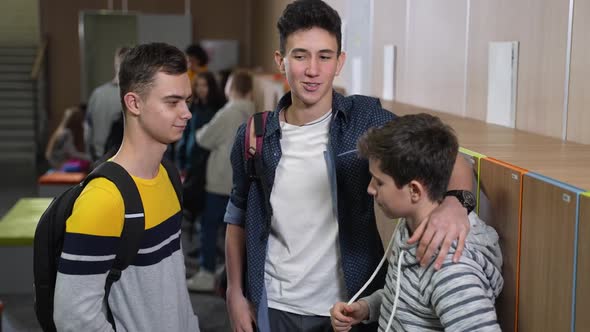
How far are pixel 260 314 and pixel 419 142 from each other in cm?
82

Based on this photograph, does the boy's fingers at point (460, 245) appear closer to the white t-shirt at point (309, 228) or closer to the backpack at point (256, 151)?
the white t-shirt at point (309, 228)

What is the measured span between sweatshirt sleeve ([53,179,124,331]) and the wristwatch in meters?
0.81

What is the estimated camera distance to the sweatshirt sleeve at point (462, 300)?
4.91 feet

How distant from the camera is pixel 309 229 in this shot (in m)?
2.16

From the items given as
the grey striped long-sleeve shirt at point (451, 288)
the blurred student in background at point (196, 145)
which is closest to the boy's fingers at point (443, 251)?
the grey striped long-sleeve shirt at point (451, 288)

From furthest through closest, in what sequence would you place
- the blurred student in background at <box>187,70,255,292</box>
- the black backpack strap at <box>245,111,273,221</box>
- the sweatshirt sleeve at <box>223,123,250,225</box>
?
the blurred student in background at <box>187,70,255,292</box> < the sweatshirt sleeve at <box>223,123,250,225</box> < the black backpack strap at <box>245,111,273,221</box>

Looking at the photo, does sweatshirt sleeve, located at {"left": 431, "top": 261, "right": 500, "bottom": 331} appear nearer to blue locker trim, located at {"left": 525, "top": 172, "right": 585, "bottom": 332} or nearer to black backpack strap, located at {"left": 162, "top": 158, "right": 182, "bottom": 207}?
blue locker trim, located at {"left": 525, "top": 172, "right": 585, "bottom": 332}

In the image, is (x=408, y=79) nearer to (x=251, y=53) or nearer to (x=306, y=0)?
(x=306, y=0)

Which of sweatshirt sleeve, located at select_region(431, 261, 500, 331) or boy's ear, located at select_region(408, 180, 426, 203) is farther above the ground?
boy's ear, located at select_region(408, 180, 426, 203)

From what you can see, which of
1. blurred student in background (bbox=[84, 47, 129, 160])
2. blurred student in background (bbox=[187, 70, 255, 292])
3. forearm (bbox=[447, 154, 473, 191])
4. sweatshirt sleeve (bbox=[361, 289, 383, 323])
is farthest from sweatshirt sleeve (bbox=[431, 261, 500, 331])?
blurred student in background (bbox=[84, 47, 129, 160])

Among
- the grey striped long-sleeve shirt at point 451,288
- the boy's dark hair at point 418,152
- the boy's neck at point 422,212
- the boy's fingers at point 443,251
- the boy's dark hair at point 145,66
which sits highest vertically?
the boy's dark hair at point 145,66

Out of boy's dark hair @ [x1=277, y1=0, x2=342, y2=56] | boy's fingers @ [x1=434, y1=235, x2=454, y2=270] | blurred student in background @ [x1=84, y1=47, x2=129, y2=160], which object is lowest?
blurred student in background @ [x1=84, y1=47, x2=129, y2=160]

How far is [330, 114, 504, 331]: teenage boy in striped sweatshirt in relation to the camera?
1580mm

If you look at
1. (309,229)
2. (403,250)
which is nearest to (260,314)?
(309,229)
